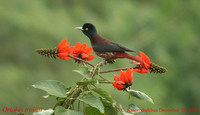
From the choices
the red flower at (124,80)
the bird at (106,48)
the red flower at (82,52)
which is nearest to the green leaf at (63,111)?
the red flower at (124,80)

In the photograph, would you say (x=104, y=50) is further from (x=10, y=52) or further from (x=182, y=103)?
(x=182, y=103)

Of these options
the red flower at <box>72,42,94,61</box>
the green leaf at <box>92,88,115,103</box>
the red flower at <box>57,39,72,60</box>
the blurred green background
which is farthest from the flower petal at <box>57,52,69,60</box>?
the blurred green background

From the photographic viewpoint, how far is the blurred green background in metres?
7.32

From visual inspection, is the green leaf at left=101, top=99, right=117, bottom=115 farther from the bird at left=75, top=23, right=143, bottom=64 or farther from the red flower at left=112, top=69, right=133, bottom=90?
the bird at left=75, top=23, right=143, bottom=64

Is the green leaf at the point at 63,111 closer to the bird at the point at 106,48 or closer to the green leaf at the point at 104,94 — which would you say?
the green leaf at the point at 104,94

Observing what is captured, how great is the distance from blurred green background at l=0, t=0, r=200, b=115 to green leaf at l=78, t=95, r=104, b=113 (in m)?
5.15

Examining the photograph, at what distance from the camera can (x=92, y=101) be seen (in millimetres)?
1387

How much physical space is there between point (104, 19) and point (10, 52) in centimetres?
220

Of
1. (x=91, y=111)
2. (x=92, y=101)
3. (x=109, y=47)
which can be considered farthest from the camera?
(x=109, y=47)

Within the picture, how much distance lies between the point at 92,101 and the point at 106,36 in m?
6.64

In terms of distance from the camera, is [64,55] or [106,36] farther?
[106,36]

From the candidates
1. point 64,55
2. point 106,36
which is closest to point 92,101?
point 64,55

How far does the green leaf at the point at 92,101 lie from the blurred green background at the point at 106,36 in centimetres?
515

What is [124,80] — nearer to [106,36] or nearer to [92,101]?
[92,101]
